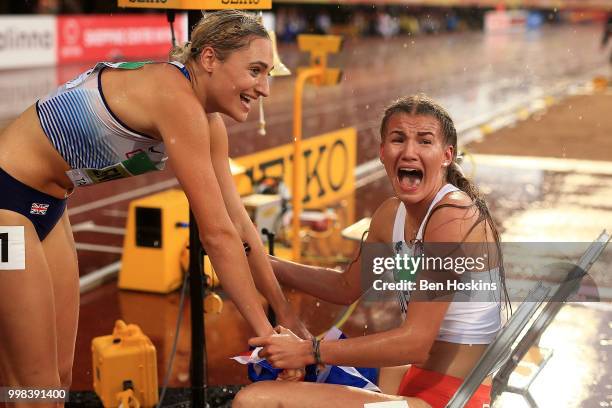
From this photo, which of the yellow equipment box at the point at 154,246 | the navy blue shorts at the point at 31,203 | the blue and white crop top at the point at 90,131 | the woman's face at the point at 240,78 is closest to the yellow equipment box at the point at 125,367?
the navy blue shorts at the point at 31,203

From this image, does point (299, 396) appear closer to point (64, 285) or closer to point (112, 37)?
point (64, 285)

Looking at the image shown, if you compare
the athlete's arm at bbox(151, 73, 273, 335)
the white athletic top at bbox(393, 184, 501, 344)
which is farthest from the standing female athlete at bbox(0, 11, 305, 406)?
the white athletic top at bbox(393, 184, 501, 344)

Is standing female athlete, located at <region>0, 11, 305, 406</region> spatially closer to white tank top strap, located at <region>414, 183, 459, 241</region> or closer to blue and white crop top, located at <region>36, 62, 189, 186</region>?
blue and white crop top, located at <region>36, 62, 189, 186</region>

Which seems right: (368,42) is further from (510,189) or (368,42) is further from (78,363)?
(78,363)

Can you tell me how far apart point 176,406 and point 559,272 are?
215 centimetres

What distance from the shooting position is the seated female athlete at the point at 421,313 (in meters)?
2.60

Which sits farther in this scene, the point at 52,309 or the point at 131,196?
the point at 131,196

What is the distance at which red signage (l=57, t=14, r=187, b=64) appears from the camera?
1934 centimetres

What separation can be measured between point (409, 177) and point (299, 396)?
2.48ft

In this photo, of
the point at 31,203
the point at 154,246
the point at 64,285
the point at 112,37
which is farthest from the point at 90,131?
the point at 112,37

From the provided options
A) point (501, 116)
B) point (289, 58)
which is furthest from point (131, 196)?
point (289, 58)

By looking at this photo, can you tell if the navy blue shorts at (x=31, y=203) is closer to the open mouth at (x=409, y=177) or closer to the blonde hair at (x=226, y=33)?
the blonde hair at (x=226, y=33)

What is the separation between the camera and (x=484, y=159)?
38.2ft

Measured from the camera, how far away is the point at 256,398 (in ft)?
8.46
